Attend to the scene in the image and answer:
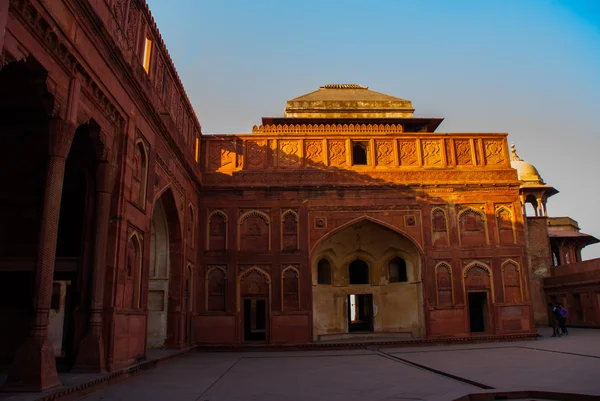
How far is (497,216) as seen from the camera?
Result: 55.2 feet

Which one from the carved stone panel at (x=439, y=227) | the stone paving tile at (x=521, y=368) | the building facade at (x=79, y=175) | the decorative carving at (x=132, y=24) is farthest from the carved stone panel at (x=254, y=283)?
the decorative carving at (x=132, y=24)

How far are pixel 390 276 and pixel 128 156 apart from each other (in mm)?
11957

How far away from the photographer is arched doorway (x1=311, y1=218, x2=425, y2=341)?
1747cm

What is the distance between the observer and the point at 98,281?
8.00 metres

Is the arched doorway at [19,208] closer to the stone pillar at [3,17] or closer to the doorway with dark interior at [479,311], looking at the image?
the stone pillar at [3,17]

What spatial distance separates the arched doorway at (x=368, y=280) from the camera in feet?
57.3

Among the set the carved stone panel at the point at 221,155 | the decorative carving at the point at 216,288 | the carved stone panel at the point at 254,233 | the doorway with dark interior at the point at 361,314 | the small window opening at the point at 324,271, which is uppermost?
the carved stone panel at the point at 221,155

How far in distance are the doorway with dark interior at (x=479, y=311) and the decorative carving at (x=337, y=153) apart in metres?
6.34

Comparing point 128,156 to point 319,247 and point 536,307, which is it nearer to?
point 319,247

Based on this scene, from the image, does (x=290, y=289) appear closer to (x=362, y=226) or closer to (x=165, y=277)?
(x=362, y=226)

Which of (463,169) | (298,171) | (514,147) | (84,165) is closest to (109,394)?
(84,165)

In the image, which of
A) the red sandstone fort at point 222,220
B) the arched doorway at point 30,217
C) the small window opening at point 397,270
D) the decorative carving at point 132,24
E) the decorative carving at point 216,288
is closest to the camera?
the red sandstone fort at point 222,220

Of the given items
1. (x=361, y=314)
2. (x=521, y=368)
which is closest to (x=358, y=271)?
(x=361, y=314)

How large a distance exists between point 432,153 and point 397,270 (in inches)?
176
